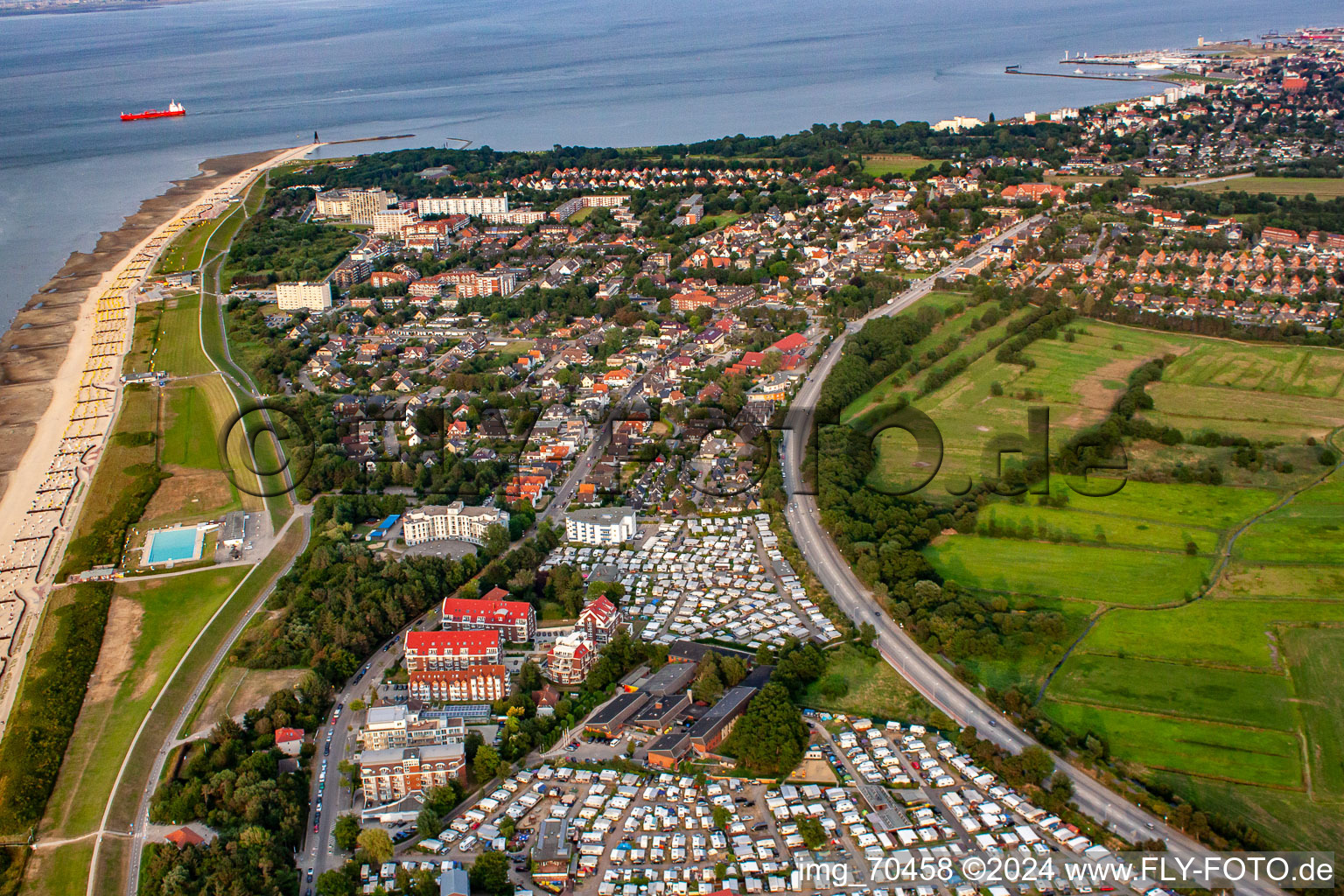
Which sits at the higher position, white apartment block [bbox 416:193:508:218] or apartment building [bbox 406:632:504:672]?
white apartment block [bbox 416:193:508:218]

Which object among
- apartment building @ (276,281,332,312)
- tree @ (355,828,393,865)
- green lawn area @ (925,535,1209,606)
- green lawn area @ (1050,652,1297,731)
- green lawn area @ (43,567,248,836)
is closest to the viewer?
tree @ (355,828,393,865)

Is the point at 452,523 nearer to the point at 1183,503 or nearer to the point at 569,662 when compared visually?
the point at 569,662

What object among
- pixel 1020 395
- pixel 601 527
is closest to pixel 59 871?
pixel 601 527

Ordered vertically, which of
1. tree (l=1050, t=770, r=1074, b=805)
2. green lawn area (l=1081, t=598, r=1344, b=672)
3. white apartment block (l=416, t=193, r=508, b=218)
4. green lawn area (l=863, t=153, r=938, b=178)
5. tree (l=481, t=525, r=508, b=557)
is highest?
green lawn area (l=863, t=153, r=938, b=178)

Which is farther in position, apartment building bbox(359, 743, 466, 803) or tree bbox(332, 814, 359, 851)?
apartment building bbox(359, 743, 466, 803)

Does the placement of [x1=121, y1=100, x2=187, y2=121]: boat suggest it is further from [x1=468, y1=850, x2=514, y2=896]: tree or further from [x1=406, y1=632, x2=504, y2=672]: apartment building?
[x1=468, y1=850, x2=514, y2=896]: tree

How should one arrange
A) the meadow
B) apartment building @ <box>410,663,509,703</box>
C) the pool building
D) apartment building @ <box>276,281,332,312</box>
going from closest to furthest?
the meadow
apartment building @ <box>410,663,509,703</box>
the pool building
apartment building @ <box>276,281,332,312</box>

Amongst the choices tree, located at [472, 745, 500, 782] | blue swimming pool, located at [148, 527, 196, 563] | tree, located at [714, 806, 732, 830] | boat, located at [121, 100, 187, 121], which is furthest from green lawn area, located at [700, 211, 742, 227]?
boat, located at [121, 100, 187, 121]
